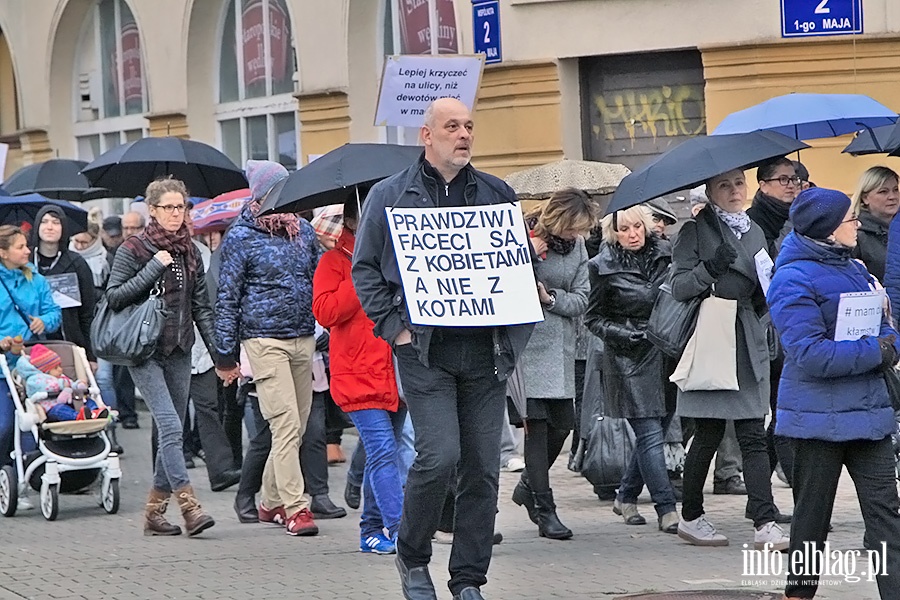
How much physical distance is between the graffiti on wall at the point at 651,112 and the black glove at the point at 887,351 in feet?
25.0


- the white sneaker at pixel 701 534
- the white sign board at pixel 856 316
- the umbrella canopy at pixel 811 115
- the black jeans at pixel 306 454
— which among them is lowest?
the white sneaker at pixel 701 534

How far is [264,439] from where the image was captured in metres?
10.0

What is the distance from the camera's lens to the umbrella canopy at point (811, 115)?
1007 centimetres

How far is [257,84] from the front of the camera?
19.4m

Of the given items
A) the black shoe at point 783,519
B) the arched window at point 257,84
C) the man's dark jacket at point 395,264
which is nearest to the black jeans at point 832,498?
the man's dark jacket at point 395,264

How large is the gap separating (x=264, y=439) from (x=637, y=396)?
228 cm

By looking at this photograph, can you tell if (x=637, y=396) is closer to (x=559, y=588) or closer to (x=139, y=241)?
(x=559, y=588)

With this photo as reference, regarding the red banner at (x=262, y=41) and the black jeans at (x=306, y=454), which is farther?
the red banner at (x=262, y=41)

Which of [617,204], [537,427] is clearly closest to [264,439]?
[537,427]

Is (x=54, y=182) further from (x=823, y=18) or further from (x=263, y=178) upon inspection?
(x=823, y=18)

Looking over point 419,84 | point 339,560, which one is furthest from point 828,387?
point 419,84

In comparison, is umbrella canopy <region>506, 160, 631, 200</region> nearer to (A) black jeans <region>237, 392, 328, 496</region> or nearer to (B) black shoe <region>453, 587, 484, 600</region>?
(A) black jeans <region>237, 392, 328, 496</region>

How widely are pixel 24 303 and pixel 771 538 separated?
18.0 ft

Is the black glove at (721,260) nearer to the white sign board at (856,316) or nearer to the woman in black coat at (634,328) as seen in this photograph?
the woman in black coat at (634,328)
